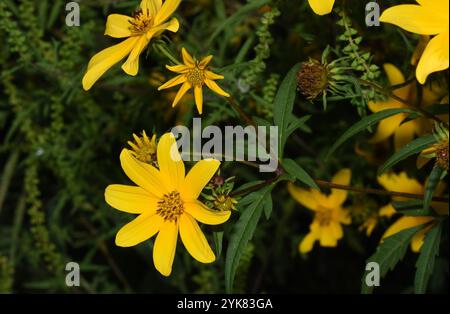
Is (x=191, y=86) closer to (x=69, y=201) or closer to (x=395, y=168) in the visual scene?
(x=395, y=168)

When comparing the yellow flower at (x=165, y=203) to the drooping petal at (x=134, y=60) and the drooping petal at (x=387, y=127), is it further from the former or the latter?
the drooping petal at (x=387, y=127)

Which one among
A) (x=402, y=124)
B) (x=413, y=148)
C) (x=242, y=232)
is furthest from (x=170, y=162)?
(x=402, y=124)

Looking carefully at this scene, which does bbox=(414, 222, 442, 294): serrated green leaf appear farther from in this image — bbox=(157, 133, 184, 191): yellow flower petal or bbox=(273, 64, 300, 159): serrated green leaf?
bbox=(157, 133, 184, 191): yellow flower petal

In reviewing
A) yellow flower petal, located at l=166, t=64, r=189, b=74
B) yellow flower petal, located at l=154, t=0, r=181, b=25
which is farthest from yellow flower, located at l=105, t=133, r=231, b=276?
yellow flower petal, located at l=154, t=0, r=181, b=25

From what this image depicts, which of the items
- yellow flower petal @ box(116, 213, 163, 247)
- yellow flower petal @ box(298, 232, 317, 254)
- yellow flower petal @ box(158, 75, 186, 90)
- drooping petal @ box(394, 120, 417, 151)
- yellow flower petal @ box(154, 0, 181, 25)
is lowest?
yellow flower petal @ box(298, 232, 317, 254)

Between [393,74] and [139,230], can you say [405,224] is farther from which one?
[139,230]
